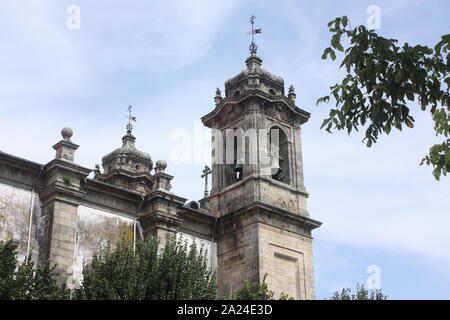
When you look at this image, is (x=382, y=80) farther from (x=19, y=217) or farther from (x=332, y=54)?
(x=19, y=217)

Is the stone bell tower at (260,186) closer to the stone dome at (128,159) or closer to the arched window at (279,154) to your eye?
the arched window at (279,154)

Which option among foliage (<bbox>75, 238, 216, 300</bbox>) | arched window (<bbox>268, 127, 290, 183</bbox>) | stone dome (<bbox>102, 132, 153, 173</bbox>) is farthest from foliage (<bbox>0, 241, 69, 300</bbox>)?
stone dome (<bbox>102, 132, 153, 173</bbox>)

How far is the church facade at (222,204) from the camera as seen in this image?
21.0 meters

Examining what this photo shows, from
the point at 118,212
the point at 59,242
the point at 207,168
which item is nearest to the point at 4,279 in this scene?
the point at 59,242

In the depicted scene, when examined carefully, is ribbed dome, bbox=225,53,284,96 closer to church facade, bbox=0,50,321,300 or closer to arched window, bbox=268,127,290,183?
church facade, bbox=0,50,321,300

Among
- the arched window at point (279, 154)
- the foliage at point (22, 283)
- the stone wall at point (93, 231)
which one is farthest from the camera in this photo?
the arched window at point (279, 154)

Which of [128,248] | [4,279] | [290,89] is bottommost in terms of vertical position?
[4,279]

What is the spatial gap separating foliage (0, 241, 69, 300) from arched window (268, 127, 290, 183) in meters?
11.5

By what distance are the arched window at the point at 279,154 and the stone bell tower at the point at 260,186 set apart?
0.12 ft

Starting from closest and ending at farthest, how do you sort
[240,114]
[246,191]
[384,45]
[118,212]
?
[384,45] < [118,212] < [246,191] < [240,114]

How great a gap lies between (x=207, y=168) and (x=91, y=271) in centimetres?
1326

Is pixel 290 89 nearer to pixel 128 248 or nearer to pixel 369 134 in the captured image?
pixel 128 248

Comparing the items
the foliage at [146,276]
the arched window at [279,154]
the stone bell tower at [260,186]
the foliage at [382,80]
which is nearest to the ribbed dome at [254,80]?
the stone bell tower at [260,186]

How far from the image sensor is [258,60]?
28.8 metres
